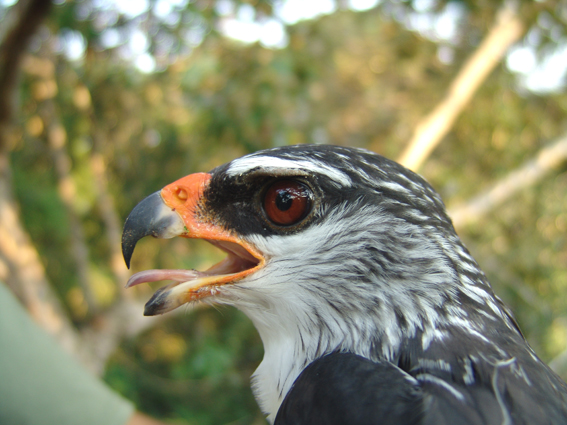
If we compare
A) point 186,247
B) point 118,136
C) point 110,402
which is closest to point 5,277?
point 186,247

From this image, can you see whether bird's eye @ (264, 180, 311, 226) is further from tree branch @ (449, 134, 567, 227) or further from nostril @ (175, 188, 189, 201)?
tree branch @ (449, 134, 567, 227)

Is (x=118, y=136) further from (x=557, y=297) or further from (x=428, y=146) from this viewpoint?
(x=557, y=297)

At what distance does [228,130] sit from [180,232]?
400 centimetres

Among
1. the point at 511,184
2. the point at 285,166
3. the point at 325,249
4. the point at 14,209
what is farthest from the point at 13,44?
the point at 511,184

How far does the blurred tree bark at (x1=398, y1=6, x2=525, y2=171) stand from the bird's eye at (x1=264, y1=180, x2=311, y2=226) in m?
5.36

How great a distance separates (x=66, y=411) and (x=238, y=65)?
14.8 ft

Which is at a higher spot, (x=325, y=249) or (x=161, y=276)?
(x=325, y=249)

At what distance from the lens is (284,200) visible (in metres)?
1.55

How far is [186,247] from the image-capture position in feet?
23.6

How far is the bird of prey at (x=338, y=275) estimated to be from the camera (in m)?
1.43

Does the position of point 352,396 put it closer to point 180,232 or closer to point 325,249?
point 325,249

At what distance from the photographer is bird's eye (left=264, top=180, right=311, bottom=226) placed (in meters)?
1.55

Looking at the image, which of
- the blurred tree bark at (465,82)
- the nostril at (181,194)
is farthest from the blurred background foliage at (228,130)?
the nostril at (181,194)

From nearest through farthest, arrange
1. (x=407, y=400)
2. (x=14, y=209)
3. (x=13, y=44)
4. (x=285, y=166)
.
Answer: (x=407, y=400) < (x=285, y=166) < (x=13, y=44) < (x=14, y=209)
